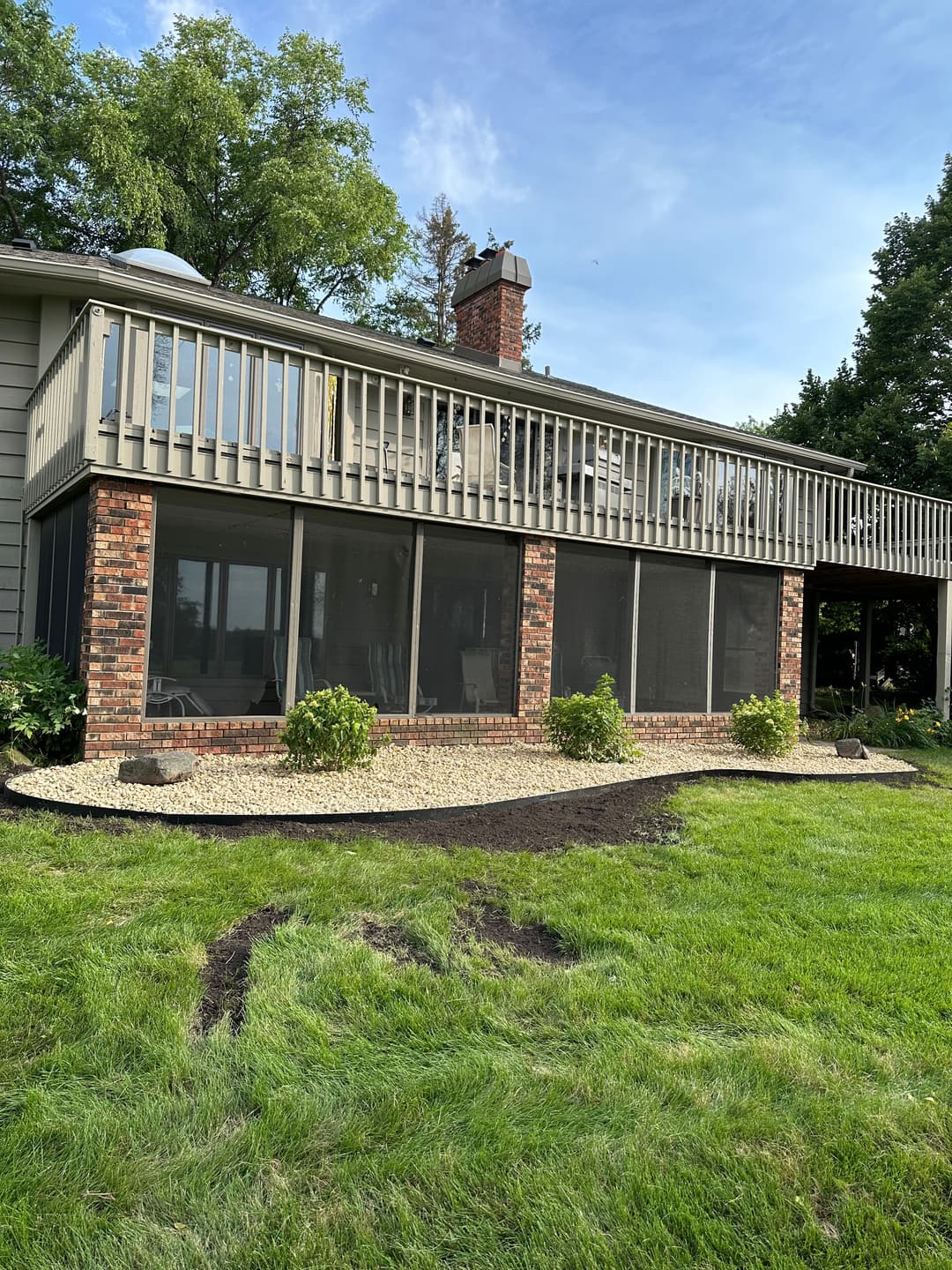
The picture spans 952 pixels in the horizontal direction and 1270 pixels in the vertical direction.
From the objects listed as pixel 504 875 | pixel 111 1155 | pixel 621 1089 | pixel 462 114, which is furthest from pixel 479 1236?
pixel 462 114

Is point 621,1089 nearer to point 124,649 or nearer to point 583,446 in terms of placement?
point 124,649

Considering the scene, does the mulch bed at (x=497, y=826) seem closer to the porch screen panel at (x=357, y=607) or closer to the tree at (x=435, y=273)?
the porch screen panel at (x=357, y=607)

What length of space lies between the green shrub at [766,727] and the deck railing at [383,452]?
2.15 meters

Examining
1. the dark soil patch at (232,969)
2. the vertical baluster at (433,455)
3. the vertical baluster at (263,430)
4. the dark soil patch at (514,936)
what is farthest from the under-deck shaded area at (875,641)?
the dark soil patch at (232,969)

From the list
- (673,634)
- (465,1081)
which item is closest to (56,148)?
(673,634)

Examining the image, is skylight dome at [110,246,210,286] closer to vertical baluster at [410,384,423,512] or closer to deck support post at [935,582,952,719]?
vertical baluster at [410,384,423,512]

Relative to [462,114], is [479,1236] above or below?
below

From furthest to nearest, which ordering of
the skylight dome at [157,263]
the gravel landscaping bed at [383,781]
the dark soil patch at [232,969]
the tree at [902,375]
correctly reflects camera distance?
1. the tree at [902,375]
2. the skylight dome at [157,263]
3. the gravel landscaping bed at [383,781]
4. the dark soil patch at [232,969]

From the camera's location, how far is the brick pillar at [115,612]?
6.10 metres

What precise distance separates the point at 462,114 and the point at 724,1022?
1835 centimetres

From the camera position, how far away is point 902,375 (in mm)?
19688

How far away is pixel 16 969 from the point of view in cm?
287

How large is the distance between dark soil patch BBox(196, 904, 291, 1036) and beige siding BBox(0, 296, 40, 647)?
640cm

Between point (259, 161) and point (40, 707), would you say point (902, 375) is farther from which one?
point (40, 707)
